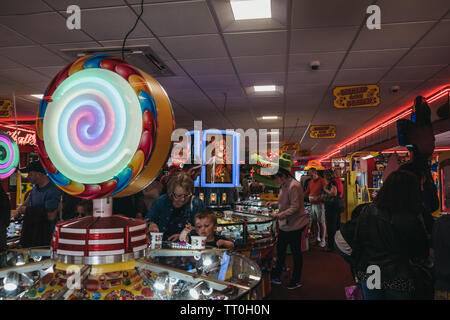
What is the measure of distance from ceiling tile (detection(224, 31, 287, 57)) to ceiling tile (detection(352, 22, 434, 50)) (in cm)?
100

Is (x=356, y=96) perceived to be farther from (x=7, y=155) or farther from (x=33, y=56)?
(x=7, y=155)

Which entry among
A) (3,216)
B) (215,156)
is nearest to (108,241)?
(3,216)

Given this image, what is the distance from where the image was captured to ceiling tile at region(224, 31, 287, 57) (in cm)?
403

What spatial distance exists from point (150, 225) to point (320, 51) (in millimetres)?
3551

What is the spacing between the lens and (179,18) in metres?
3.64

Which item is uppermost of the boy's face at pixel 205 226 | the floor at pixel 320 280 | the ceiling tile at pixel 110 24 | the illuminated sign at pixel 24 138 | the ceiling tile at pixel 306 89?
the ceiling tile at pixel 110 24

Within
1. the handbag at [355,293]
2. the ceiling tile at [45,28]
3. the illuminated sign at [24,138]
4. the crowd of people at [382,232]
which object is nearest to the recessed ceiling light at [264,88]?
the ceiling tile at [45,28]

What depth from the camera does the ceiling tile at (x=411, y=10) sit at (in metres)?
3.30

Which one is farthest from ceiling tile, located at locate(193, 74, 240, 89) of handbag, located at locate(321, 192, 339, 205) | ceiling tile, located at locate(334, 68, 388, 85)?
handbag, located at locate(321, 192, 339, 205)

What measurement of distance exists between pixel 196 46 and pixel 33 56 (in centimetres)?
246

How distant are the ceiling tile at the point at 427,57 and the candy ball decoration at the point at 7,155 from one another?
4.93 meters

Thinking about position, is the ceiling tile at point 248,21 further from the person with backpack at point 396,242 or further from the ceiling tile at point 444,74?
the ceiling tile at point 444,74

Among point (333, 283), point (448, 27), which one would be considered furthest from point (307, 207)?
point (448, 27)

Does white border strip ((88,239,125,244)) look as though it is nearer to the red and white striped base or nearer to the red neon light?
the red and white striped base
